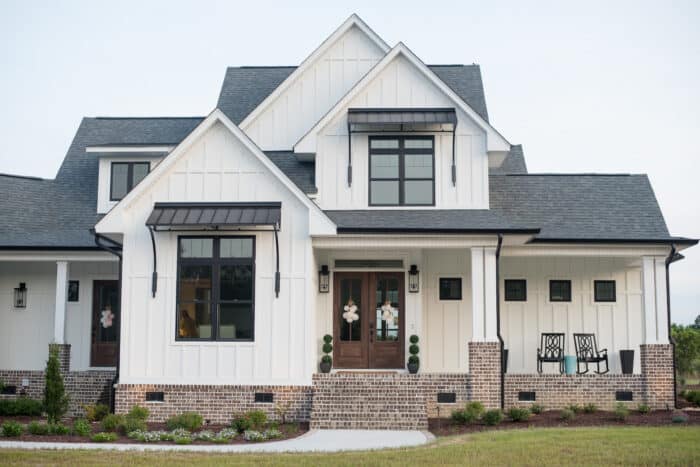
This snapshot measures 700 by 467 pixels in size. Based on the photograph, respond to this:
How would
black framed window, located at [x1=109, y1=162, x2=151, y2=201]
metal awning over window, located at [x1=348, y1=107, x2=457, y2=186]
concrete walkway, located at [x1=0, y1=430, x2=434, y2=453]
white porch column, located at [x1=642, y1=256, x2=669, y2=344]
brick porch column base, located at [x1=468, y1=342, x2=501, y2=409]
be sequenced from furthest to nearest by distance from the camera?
black framed window, located at [x1=109, y1=162, x2=151, y2=201]
metal awning over window, located at [x1=348, y1=107, x2=457, y2=186]
white porch column, located at [x1=642, y1=256, x2=669, y2=344]
brick porch column base, located at [x1=468, y1=342, x2=501, y2=409]
concrete walkway, located at [x1=0, y1=430, x2=434, y2=453]

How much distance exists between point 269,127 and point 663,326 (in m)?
10.7

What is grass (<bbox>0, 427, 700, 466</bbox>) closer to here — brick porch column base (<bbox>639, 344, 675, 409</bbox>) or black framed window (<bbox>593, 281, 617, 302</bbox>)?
brick porch column base (<bbox>639, 344, 675, 409</bbox>)

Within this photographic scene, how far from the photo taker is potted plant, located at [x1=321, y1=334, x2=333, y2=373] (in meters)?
20.2

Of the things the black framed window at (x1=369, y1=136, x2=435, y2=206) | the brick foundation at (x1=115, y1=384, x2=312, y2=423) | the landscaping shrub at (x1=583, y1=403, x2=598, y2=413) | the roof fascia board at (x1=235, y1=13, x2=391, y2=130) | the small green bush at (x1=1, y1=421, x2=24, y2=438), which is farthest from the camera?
the roof fascia board at (x1=235, y1=13, x2=391, y2=130)

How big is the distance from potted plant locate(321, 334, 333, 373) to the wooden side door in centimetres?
576

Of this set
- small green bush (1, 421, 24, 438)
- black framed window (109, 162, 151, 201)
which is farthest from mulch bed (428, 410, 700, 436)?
black framed window (109, 162, 151, 201)

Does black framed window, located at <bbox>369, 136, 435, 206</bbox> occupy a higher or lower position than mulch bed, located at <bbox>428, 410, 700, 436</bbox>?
higher

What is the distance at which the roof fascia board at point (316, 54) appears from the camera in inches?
882

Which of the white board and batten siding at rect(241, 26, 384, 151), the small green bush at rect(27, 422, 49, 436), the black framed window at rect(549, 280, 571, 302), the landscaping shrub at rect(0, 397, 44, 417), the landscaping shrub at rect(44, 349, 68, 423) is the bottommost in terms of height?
the small green bush at rect(27, 422, 49, 436)

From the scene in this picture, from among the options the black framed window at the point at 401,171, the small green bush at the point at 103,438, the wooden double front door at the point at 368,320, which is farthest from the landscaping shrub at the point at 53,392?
the black framed window at the point at 401,171

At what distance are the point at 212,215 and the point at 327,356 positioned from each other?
443 centimetres

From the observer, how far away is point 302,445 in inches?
581

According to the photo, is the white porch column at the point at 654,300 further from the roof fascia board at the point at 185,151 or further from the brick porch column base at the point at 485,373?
the roof fascia board at the point at 185,151

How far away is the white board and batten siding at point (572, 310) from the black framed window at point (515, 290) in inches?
3.2
